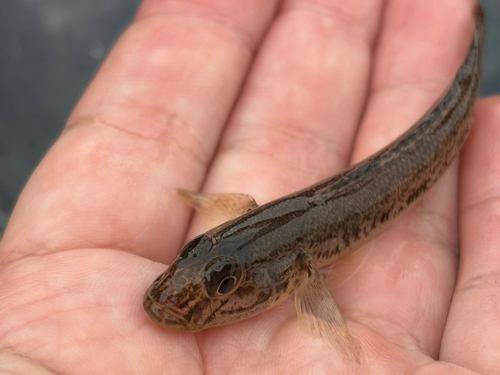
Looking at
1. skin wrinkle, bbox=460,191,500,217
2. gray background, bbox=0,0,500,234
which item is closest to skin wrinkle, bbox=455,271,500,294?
skin wrinkle, bbox=460,191,500,217

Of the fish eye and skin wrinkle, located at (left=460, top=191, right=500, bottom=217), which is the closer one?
the fish eye

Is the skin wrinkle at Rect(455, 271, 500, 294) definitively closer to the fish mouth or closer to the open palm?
the open palm

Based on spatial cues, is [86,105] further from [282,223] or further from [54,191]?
[282,223]

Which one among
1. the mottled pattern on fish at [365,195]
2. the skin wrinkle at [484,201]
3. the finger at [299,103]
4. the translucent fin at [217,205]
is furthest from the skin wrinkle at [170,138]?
the skin wrinkle at [484,201]

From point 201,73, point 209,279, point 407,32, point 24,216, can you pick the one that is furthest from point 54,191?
point 407,32

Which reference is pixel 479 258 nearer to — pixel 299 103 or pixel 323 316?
pixel 323 316

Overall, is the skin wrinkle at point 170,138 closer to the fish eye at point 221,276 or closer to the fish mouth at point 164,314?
the fish eye at point 221,276

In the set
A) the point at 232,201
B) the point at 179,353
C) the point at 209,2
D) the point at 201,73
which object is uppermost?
the point at 209,2

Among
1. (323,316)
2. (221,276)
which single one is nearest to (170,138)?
(221,276)
